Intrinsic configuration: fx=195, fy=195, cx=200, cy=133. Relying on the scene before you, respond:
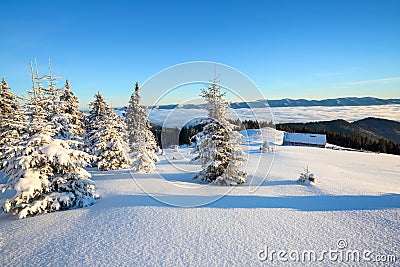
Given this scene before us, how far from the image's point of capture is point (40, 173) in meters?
9.07

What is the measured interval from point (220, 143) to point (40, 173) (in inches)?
411

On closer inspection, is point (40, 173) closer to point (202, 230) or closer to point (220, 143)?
point (202, 230)

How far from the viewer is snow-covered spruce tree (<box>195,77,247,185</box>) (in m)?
→ 13.9

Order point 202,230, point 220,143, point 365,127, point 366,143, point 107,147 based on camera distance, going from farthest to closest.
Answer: point 365,127 → point 366,143 → point 107,147 → point 220,143 → point 202,230

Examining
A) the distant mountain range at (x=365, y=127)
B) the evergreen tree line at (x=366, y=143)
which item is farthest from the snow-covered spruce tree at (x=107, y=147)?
the distant mountain range at (x=365, y=127)

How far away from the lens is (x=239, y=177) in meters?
14.5

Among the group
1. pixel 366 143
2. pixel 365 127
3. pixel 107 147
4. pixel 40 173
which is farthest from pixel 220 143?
pixel 365 127

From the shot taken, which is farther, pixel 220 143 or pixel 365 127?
pixel 365 127

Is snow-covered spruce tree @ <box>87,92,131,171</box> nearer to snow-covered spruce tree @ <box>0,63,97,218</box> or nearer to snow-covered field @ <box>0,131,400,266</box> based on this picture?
snow-covered field @ <box>0,131,400,266</box>

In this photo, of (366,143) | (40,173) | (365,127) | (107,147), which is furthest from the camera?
(365,127)

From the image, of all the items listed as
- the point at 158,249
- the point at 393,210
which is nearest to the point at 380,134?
the point at 393,210

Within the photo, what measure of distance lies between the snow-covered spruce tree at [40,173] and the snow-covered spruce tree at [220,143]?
7881 mm

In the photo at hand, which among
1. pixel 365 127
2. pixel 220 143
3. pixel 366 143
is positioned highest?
pixel 220 143

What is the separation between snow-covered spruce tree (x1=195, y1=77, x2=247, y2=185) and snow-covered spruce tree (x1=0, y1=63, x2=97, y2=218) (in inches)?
310
